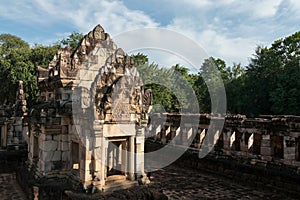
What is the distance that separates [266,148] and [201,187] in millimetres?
3000

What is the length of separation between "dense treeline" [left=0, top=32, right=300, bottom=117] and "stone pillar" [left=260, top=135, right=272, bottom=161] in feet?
43.6

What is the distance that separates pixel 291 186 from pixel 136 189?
229 inches

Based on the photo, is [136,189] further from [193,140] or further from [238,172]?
[193,140]

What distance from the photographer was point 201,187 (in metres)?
10.4

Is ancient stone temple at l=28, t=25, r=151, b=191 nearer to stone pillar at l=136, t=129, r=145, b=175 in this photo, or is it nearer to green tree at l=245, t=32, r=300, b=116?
stone pillar at l=136, t=129, r=145, b=175

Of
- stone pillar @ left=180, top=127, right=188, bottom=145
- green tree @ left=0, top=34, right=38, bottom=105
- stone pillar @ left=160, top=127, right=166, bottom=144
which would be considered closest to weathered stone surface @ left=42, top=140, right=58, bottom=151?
stone pillar @ left=180, top=127, right=188, bottom=145

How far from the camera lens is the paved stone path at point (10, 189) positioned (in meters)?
8.77

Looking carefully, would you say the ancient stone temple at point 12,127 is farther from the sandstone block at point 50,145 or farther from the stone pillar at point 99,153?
the stone pillar at point 99,153

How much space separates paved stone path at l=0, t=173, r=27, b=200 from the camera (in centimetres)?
877

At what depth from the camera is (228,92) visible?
31.4 metres

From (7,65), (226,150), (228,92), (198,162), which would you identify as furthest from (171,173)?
(228,92)

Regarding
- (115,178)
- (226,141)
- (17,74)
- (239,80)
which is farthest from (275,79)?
(17,74)

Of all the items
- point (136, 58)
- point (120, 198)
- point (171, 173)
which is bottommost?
point (171, 173)

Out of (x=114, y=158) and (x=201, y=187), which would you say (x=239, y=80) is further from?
(x=114, y=158)
